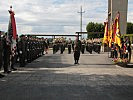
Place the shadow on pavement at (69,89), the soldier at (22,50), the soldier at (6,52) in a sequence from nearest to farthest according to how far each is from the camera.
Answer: the shadow on pavement at (69,89) < the soldier at (6,52) < the soldier at (22,50)

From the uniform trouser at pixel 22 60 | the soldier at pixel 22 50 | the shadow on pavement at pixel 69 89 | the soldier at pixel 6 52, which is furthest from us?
the uniform trouser at pixel 22 60

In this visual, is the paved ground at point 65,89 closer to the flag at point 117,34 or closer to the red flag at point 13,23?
the red flag at point 13,23

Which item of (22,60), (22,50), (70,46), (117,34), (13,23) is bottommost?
(22,60)

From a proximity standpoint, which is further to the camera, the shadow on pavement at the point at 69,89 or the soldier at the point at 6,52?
the soldier at the point at 6,52

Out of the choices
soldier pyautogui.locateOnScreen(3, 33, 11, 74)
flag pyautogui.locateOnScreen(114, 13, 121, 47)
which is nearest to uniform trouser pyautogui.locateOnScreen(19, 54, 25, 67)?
soldier pyautogui.locateOnScreen(3, 33, 11, 74)

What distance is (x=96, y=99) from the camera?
354 inches

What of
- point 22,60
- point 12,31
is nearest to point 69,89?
point 12,31

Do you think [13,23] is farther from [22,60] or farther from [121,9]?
[121,9]

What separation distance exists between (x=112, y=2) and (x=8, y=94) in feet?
120

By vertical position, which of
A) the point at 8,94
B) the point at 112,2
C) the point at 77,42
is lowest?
the point at 8,94

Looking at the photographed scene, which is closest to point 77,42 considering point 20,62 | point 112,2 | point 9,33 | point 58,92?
point 20,62

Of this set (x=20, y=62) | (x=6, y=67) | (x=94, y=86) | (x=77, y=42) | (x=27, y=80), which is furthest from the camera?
(x=77, y=42)

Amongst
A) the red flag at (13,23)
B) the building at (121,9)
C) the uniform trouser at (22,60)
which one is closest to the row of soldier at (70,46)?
the building at (121,9)

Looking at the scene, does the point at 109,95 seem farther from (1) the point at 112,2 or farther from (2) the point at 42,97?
(1) the point at 112,2
